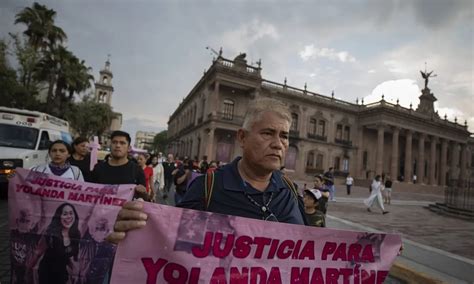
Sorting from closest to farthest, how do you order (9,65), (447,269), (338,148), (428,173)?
(447,269) < (9,65) < (338,148) < (428,173)

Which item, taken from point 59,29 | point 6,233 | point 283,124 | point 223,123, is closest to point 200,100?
point 223,123

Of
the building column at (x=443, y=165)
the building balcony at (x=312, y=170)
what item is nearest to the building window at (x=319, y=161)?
the building balcony at (x=312, y=170)

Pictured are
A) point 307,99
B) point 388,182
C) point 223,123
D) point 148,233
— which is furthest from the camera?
point 307,99

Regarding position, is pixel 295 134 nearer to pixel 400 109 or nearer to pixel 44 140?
pixel 400 109

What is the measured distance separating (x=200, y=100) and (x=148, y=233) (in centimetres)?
3819

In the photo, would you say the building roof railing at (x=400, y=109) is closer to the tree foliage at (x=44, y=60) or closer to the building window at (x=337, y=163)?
the building window at (x=337, y=163)

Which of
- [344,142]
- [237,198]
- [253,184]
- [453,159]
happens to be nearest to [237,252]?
[237,198]

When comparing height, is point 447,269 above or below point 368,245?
below

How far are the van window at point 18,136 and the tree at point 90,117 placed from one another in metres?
21.9

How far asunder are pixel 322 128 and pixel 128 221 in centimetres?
4023

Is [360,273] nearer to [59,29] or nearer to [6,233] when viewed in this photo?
[6,233]

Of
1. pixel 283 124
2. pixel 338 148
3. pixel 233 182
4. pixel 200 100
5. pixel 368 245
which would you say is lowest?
pixel 368 245

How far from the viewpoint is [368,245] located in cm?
185

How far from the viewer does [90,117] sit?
121 ft
